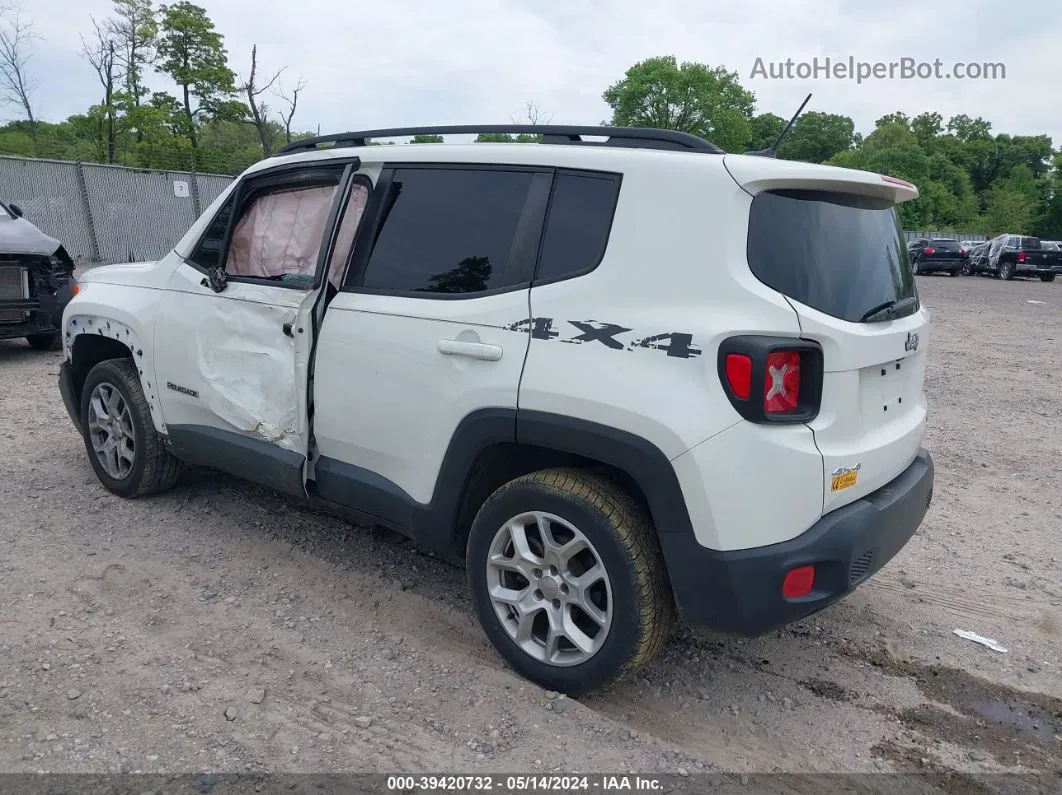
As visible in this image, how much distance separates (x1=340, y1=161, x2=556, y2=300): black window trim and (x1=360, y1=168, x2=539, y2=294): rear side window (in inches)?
0.6

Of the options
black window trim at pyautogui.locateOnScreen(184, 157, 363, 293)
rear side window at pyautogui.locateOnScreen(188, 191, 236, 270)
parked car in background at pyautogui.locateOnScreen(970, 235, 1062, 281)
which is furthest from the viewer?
parked car in background at pyautogui.locateOnScreen(970, 235, 1062, 281)

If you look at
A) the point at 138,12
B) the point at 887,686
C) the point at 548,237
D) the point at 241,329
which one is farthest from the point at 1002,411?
the point at 138,12

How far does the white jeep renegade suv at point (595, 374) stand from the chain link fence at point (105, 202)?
15.2 meters

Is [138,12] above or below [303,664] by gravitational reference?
above

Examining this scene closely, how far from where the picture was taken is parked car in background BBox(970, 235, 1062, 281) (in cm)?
2938

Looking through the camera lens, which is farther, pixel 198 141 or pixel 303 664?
pixel 198 141

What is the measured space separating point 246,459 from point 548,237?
76.5 inches

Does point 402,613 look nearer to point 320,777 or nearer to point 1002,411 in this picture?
point 320,777

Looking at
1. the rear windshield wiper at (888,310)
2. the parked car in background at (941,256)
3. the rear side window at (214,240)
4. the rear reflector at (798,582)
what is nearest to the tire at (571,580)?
the rear reflector at (798,582)

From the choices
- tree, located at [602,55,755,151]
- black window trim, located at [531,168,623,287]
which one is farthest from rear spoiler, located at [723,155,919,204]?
tree, located at [602,55,755,151]

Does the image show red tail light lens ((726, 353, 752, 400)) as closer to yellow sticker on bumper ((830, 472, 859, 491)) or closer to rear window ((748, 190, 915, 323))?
rear window ((748, 190, 915, 323))

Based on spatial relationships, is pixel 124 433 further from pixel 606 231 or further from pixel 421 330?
pixel 606 231

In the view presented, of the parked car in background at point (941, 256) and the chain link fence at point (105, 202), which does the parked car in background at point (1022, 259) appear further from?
the chain link fence at point (105, 202)

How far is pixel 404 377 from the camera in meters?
3.22
